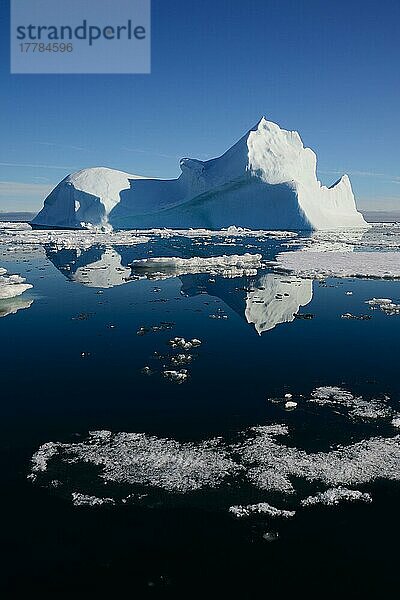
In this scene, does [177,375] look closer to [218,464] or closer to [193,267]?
[218,464]

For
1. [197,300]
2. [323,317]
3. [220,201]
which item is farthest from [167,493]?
[220,201]

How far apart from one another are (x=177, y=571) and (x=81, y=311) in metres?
10.4

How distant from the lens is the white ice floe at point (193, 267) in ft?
70.1

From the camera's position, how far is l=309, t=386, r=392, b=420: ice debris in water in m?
7.47

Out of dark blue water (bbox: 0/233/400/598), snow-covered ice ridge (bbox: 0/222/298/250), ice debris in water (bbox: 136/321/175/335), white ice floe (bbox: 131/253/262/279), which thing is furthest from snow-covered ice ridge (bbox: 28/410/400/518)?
snow-covered ice ridge (bbox: 0/222/298/250)

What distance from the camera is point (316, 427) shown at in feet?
23.4

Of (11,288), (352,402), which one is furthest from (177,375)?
(11,288)

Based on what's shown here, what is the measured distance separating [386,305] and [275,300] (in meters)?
3.32

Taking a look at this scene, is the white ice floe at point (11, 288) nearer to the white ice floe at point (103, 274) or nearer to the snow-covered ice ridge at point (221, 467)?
the white ice floe at point (103, 274)

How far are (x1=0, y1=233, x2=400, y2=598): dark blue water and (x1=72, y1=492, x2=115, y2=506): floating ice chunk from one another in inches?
3.5

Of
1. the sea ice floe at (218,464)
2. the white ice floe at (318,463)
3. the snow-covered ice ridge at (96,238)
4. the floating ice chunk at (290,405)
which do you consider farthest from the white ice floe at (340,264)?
the sea ice floe at (218,464)

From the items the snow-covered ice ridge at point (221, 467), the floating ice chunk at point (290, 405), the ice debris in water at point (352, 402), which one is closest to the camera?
the snow-covered ice ridge at point (221, 467)

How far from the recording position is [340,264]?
22.8m

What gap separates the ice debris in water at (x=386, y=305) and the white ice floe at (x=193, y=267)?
6.76 m
